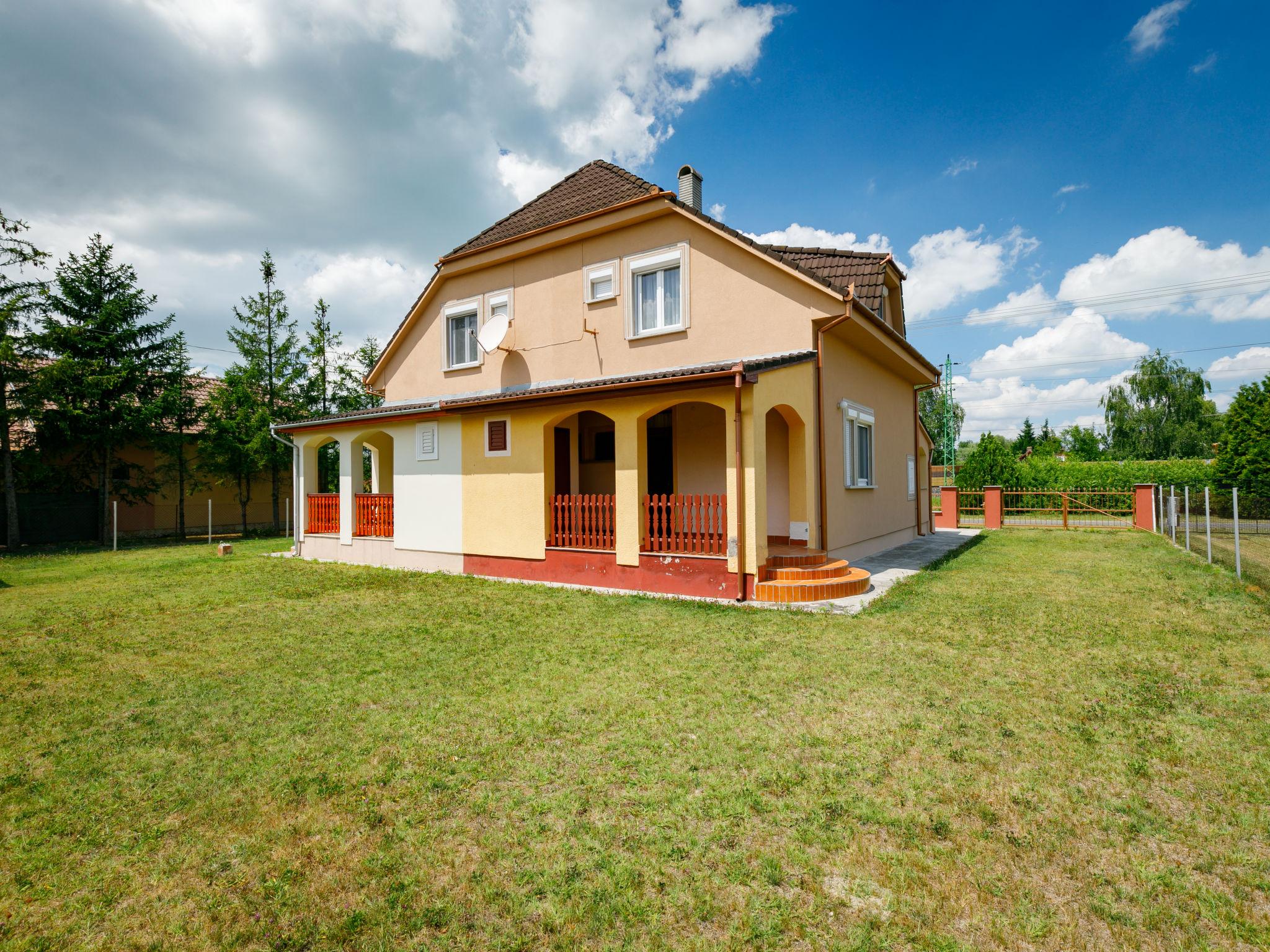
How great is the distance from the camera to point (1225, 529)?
659 inches

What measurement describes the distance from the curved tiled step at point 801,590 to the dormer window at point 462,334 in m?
8.94

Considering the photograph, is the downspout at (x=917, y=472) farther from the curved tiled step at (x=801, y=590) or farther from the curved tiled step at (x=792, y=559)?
the curved tiled step at (x=801, y=590)

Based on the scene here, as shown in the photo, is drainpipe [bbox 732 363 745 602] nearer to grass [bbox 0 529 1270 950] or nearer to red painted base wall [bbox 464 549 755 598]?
red painted base wall [bbox 464 549 755 598]

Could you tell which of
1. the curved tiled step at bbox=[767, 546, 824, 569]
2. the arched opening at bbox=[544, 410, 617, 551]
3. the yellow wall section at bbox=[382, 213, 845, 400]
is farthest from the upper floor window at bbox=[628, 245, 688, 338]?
the curved tiled step at bbox=[767, 546, 824, 569]

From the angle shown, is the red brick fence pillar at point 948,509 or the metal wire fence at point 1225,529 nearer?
the metal wire fence at point 1225,529

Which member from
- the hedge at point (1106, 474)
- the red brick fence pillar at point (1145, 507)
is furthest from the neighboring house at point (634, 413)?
the hedge at point (1106, 474)

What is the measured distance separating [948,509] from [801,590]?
16.3 metres

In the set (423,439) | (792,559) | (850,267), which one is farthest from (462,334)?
(792,559)

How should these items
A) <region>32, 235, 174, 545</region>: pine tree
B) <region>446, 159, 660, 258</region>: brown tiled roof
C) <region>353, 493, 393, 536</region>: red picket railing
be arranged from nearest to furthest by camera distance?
<region>446, 159, 660, 258</region>: brown tiled roof, <region>353, 493, 393, 536</region>: red picket railing, <region>32, 235, 174, 545</region>: pine tree

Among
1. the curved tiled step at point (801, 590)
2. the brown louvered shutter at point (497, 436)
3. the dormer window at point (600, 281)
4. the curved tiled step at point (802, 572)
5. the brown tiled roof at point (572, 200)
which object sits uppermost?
the brown tiled roof at point (572, 200)

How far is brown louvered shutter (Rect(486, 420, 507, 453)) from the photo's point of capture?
1076 centimetres

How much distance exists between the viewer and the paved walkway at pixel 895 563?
779 centimetres

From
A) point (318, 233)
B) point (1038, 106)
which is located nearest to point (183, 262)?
point (318, 233)

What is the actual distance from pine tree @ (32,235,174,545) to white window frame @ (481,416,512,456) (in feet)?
48.4
